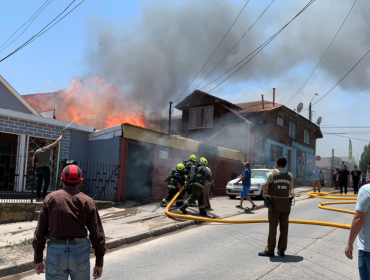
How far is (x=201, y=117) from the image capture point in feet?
87.3

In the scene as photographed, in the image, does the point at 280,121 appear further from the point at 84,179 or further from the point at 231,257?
the point at 231,257

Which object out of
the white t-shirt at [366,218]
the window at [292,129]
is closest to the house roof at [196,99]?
the window at [292,129]

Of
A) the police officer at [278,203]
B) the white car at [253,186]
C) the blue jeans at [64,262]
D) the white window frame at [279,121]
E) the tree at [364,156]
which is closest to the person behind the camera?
the blue jeans at [64,262]

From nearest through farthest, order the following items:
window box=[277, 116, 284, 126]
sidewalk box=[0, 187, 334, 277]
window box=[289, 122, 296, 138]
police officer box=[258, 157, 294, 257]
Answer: sidewalk box=[0, 187, 334, 277] < police officer box=[258, 157, 294, 257] < window box=[277, 116, 284, 126] < window box=[289, 122, 296, 138]

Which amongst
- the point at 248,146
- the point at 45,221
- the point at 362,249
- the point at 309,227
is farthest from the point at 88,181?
the point at 248,146

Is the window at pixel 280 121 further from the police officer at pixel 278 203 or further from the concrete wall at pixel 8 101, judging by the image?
the police officer at pixel 278 203

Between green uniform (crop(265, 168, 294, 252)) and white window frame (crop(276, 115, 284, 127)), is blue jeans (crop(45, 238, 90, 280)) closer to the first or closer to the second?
green uniform (crop(265, 168, 294, 252))

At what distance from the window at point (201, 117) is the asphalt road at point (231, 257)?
18715 millimetres

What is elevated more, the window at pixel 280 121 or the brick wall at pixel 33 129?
the window at pixel 280 121

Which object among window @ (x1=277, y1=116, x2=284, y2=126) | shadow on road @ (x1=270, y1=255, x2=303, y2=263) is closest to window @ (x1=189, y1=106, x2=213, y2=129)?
window @ (x1=277, y1=116, x2=284, y2=126)

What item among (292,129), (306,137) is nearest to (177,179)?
(292,129)

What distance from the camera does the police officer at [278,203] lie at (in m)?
5.47

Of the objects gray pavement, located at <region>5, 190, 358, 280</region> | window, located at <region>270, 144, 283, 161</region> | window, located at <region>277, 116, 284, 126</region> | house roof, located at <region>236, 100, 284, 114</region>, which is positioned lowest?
gray pavement, located at <region>5, 190, 358, 280</region>

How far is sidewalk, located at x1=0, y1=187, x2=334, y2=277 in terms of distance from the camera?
16.6ft
